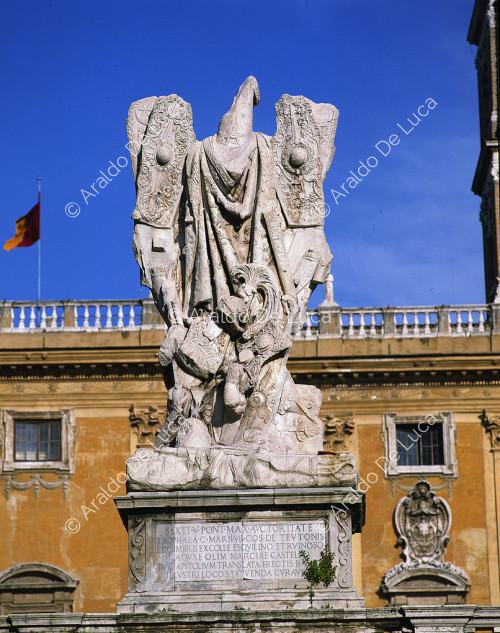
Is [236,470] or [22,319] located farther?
[22,319]

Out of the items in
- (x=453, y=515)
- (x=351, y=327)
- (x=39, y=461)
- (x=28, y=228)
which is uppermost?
(x=28, y=228)

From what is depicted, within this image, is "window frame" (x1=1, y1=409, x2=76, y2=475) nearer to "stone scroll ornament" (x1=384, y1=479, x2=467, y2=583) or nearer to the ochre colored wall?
the ochre colored wall

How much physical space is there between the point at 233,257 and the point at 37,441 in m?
25.3

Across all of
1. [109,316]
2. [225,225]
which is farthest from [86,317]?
[225,225]

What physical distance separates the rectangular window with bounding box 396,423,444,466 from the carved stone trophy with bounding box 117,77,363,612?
2413 cm

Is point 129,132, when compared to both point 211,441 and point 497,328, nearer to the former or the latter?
point 211,441

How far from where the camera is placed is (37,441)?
37.8 metres

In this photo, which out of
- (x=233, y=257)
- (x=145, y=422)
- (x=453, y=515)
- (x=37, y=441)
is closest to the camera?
(x=233, y=257)

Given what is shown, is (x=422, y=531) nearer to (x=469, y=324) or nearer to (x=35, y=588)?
(x=469, y=324)

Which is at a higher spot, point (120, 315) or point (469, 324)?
point (120, 315)

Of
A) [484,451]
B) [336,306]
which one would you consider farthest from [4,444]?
[484,451]

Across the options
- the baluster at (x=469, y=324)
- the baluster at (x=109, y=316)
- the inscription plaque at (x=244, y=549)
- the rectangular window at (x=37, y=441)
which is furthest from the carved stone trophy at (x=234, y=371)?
the baluster at (x=469, y=324)

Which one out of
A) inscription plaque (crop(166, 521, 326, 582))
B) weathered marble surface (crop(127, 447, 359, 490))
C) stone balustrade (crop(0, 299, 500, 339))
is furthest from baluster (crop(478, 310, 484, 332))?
inscription plaque (crop(166, 521, 326, 582))

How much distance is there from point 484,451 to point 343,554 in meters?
25.9
